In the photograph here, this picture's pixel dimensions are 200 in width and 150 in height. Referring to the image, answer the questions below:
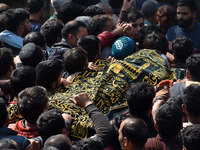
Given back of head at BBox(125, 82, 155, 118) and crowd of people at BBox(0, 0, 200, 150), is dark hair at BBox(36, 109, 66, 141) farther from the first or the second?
back of head at BBox(125, 82, 155, 118)

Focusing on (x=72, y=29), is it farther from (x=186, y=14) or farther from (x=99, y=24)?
(x=186, y=14)

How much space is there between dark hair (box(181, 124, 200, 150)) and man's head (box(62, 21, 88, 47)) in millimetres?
2739

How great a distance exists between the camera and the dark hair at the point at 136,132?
3.42 metres

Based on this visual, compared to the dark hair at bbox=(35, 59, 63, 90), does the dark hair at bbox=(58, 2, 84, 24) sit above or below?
above

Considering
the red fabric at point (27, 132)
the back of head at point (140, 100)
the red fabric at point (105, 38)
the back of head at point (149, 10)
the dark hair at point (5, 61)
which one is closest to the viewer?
the red fabric at point (27, 132)

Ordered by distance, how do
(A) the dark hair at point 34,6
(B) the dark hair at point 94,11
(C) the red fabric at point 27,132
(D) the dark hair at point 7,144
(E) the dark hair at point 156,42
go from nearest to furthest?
(D) the dark hair at point 7,144
(C) the red fabric at point 27,132
(E) the dark hair at point 156,42
(B) the dark hair at point 94,11
(A) the dark hair at point 34,6

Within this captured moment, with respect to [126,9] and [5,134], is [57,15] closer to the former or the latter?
[126,9]

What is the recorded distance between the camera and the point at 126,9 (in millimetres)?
6387

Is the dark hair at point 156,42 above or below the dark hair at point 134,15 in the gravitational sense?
below

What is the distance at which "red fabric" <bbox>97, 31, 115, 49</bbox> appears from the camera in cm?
546

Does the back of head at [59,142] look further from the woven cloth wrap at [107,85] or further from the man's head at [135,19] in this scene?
the man's head at [135,19]

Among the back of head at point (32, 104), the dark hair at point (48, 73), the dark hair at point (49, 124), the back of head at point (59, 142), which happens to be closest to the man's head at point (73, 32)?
the dark hair at point (48, 73)

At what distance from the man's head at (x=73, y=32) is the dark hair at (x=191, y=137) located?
274cm

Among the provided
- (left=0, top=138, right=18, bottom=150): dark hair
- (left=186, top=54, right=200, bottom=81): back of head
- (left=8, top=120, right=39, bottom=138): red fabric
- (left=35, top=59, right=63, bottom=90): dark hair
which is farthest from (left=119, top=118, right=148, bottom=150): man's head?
(left=35, top=59, right=63, bottom=90): dark hair
